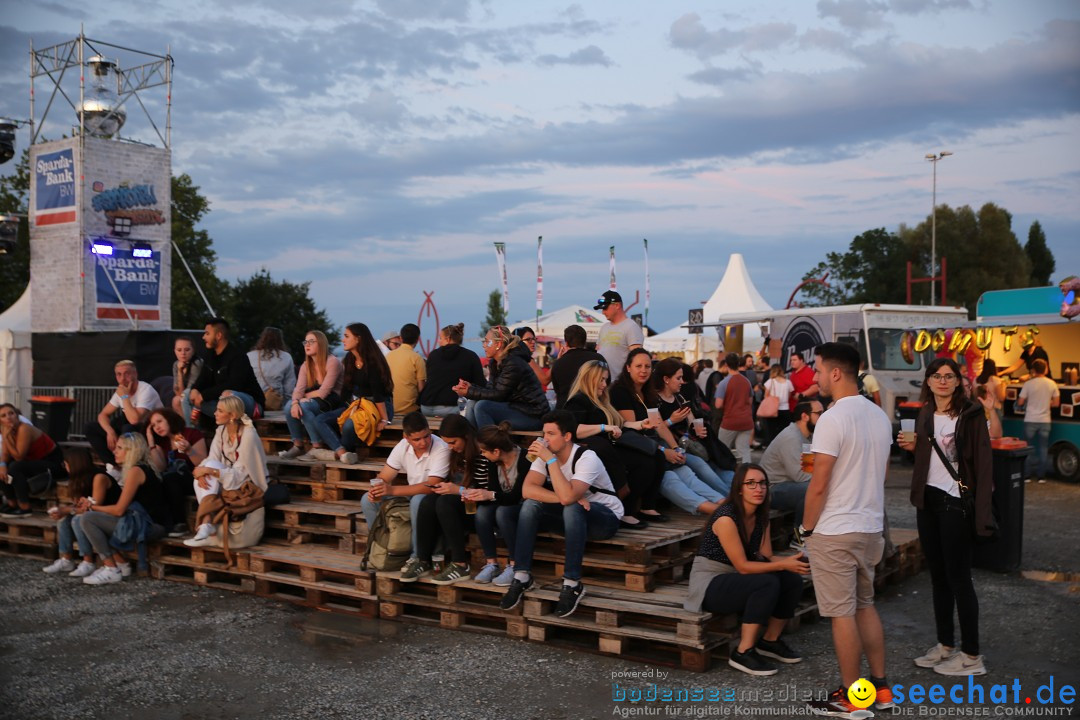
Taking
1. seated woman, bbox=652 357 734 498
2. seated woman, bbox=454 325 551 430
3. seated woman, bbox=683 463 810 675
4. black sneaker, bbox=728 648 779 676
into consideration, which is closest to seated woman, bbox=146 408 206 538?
seated woman, bbox=454 325 551 430

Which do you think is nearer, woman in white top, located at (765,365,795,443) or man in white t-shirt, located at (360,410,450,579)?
man in white t-shirt, located at (360,410,450,579)

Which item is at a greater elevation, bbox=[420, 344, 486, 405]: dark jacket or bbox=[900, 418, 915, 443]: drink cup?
bbox=[420, 344, 486, 405]: dark jacket

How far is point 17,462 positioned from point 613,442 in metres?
6.98

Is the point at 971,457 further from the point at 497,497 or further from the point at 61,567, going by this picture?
the point at 61,567

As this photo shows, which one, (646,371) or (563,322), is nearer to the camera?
(646,371)

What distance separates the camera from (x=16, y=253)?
3709cm

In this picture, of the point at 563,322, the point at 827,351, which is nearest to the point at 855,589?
the point at 827,351

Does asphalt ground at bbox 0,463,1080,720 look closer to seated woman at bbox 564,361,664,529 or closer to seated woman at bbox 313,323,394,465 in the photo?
seated woman at bbox 564,361,664,529

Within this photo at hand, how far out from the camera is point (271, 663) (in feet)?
20.2

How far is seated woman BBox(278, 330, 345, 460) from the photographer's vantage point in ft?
30.8

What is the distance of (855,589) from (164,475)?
6621mm

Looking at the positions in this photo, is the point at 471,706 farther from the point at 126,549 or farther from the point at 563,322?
the point at 563,322

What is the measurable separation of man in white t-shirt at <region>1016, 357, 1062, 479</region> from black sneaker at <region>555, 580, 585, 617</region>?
9.84 m

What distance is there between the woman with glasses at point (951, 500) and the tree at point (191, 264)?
35869 mm
